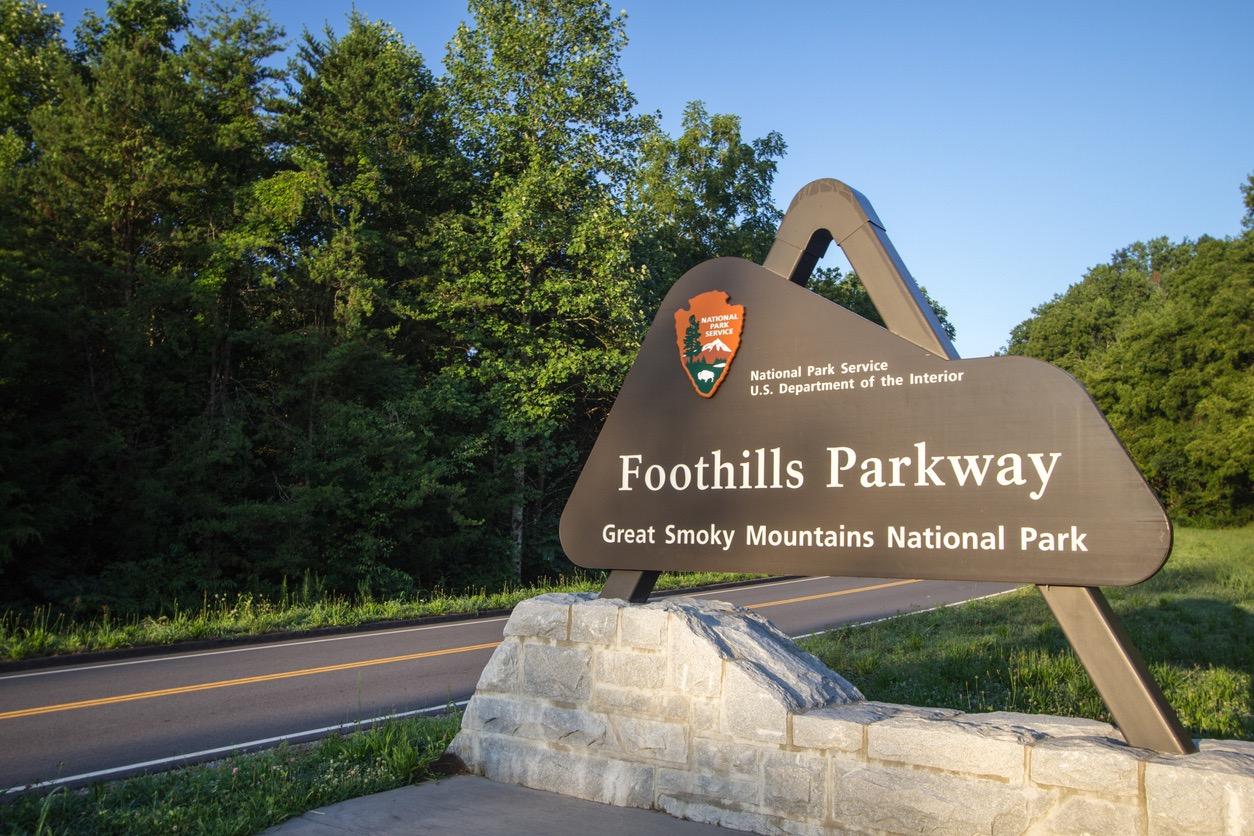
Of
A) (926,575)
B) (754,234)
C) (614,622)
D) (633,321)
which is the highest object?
(754,234)

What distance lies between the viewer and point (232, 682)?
9.62 meters

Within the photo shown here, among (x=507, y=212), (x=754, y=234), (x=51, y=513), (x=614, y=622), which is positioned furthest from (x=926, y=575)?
(x=754, y=234)

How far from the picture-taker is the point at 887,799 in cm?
409

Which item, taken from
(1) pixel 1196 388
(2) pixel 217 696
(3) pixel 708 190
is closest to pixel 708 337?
(2) pixel 217 696

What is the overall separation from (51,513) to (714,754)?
14837 mm

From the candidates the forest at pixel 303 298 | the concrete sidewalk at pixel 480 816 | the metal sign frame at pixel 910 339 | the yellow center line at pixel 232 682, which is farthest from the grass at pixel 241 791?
the forest at pixel 303 298

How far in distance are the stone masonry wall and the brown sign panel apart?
551 mm

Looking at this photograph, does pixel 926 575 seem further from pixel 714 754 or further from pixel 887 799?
pixel 714 754

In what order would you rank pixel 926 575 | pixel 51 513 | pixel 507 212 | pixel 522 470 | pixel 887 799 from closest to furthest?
pixel 887 799 → pixel 926 575 → pixel 51 513 → pixel 507 212 → pixel 522 470

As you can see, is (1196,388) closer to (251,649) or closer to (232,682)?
(251,649)

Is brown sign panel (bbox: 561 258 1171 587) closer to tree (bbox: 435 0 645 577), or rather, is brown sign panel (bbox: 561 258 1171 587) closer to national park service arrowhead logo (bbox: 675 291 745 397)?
national park service arrowhead logo (bbox: 675 291 745 397)

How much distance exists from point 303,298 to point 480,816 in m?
18.3

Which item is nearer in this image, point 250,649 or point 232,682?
point 232,682

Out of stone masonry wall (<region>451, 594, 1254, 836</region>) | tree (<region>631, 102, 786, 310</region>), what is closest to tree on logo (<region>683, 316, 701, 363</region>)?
stone masonry wall (<region>451, 594, 1254, 836</region>)
